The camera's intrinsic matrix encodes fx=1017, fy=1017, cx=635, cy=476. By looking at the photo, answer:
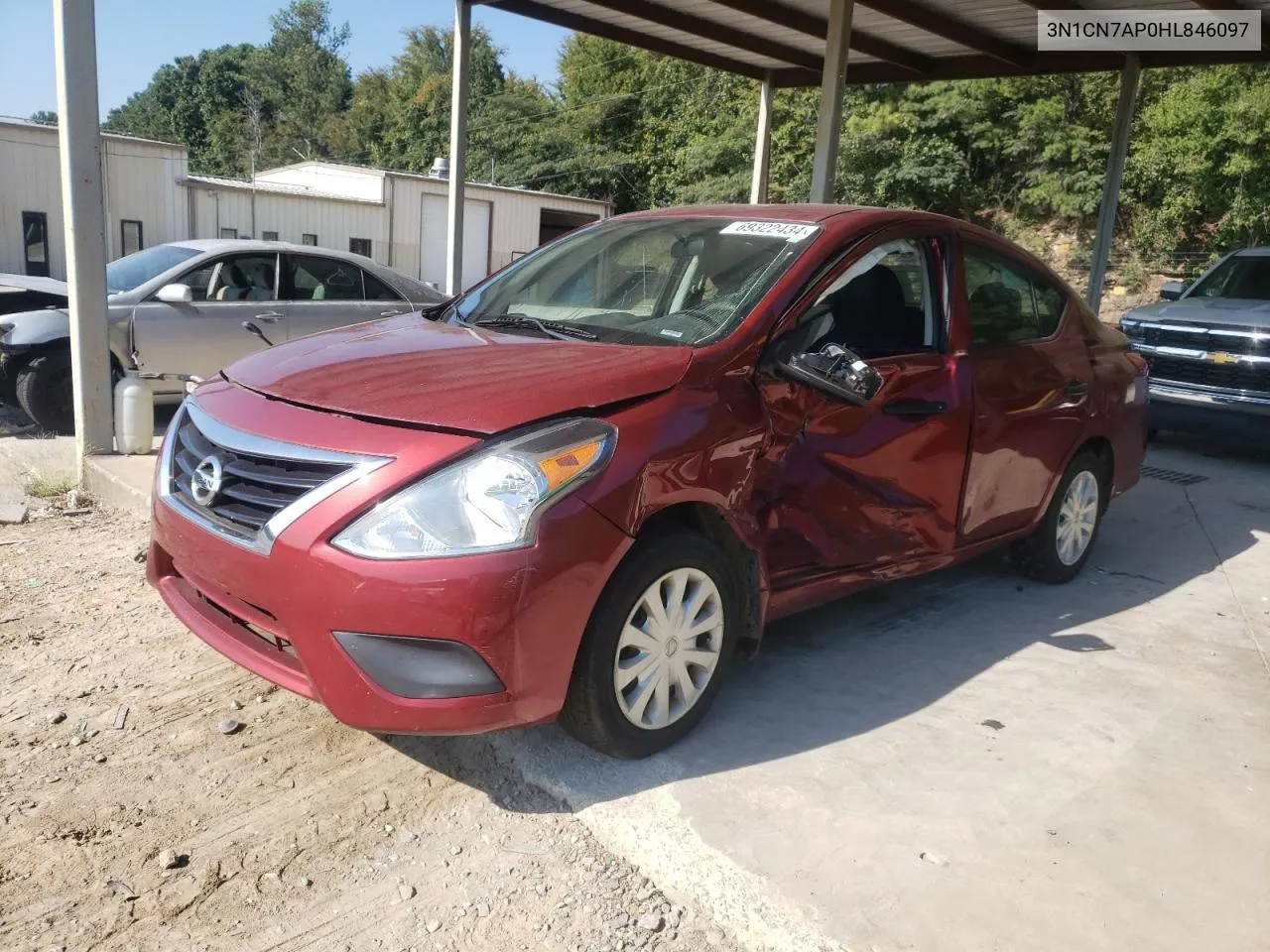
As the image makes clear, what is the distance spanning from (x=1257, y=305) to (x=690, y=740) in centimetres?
773

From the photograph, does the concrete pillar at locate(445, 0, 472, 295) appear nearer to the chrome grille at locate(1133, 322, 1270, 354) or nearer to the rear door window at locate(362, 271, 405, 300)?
the rear door window at locate(362, 271, 405, 300)

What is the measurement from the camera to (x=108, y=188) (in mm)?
22312

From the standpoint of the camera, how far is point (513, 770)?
9.97 ft

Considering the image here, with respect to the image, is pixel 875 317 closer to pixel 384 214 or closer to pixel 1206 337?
pixel 1206 337

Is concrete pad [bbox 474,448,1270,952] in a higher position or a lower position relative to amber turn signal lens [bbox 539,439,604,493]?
lower

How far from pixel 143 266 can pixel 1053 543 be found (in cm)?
682

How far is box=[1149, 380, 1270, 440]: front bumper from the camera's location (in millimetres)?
8047

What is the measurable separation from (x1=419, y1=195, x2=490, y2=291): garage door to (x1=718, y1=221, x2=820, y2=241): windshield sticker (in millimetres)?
25456

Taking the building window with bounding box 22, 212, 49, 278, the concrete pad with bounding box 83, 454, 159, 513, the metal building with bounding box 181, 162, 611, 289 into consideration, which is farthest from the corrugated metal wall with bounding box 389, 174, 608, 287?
the concrete pad with bounding box 83, 454, 159, 513

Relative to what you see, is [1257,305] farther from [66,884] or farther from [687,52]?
[66,884]

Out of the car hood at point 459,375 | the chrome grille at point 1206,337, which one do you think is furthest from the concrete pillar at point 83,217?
the chrome grille at point 1206,337

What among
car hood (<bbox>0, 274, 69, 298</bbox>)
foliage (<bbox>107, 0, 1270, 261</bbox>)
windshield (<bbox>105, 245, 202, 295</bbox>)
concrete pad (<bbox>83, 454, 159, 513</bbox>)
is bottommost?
concrete pad (<bbox>83, 454, 159, 513</bbox>)

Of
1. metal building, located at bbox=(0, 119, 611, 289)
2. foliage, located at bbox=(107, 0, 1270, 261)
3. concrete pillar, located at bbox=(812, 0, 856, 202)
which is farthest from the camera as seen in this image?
foliage, located at bbox=(107, 0, 1270, 261)

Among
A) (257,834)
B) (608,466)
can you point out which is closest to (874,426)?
(608,466)
